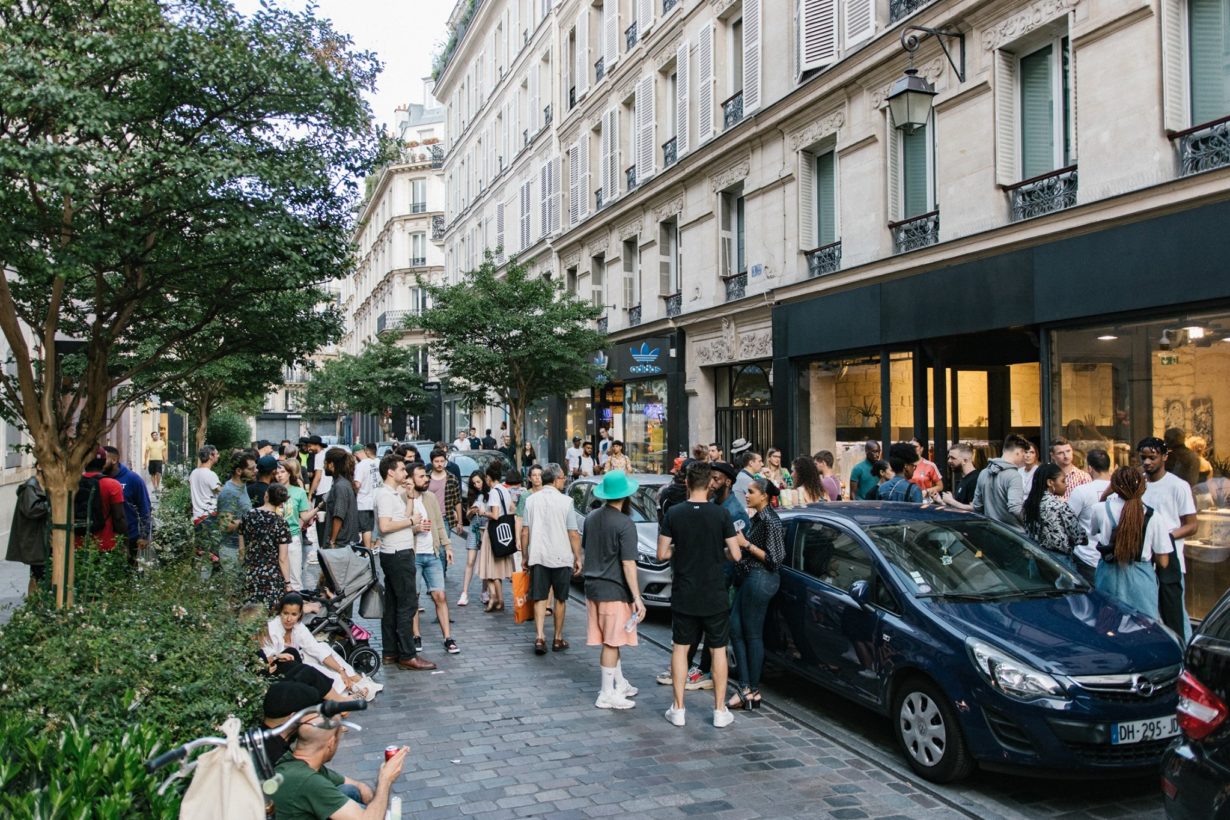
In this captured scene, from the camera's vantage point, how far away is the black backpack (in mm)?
8336

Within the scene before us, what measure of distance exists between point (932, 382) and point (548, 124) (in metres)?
19.9

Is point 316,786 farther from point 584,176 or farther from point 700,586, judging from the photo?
point 584,176

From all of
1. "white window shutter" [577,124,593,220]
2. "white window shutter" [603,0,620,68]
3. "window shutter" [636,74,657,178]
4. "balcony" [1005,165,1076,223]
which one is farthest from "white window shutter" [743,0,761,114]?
"white window shutter" [577,124,593,220]

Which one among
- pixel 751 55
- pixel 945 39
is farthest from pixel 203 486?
pixel 751 55

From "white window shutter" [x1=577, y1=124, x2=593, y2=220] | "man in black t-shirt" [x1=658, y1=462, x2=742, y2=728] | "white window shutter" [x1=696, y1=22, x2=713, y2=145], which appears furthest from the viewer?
"white window shutter" [x1=577, y1=124, x2=593, y2=220]

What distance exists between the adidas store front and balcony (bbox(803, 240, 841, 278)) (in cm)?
565

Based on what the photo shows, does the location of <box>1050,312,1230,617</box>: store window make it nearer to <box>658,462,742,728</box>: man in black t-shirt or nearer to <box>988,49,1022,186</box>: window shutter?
<box>988,49,1022,186</box>: window shutter

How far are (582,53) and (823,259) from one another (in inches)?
564

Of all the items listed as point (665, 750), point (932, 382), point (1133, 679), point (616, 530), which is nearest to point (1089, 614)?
point (1133, 679)

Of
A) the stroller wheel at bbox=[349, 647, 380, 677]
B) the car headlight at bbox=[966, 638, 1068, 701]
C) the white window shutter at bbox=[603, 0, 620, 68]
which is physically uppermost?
the white window shutter at bbox=[603, 0, 620, 68]

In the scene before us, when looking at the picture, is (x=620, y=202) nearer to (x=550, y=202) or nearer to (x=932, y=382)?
(x=550, y=202)

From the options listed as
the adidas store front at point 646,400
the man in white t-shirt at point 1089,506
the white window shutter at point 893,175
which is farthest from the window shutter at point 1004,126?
the adidas store front at point 646,400

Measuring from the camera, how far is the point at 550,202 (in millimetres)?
30359

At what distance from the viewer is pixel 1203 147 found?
9.70 metres
